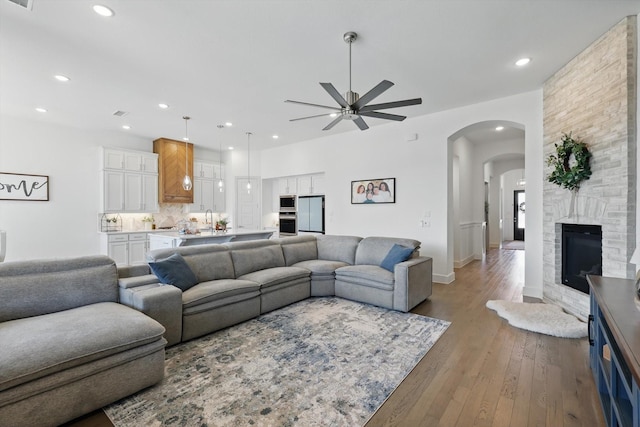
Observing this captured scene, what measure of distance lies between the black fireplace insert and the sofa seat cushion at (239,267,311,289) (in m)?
3.31

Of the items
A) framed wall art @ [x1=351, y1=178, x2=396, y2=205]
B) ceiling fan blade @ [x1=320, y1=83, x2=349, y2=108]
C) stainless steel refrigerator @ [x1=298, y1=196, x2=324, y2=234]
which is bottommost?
stainless steel refrigerator @ [x1=298, y1=196, x2=324, y2=234]

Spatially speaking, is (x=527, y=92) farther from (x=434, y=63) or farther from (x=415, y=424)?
(x=415, y=424)

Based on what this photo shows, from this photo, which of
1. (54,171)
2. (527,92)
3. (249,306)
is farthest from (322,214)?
(54,171)

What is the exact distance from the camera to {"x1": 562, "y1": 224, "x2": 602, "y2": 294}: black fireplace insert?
3249 mm

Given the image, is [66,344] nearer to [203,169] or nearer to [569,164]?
[569,164]

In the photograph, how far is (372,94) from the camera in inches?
105

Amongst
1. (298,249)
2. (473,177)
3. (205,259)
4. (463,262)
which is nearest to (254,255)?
(205,259)

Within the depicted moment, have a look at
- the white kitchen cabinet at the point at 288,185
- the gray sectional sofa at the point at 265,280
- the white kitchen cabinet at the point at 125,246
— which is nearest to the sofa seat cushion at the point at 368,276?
the gray sectional sofa at the point at 265,280

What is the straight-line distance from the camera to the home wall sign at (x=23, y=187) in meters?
5.09

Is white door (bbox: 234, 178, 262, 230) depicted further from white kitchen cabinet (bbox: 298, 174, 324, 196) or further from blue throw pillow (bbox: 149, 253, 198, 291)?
blue throw pillow (bbox: 149, 253, 198, 291)

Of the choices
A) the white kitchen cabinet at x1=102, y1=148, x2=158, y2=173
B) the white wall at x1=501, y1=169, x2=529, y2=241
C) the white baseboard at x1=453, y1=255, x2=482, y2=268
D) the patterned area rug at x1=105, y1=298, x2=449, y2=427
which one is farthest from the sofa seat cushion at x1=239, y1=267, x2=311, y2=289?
the white wall at x1=501, y1=169, x2=529, y2=241

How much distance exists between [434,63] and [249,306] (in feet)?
11.6

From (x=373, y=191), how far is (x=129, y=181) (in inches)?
207

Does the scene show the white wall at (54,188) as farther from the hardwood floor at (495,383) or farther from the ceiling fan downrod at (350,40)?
the hardwood floor at (495,383)
